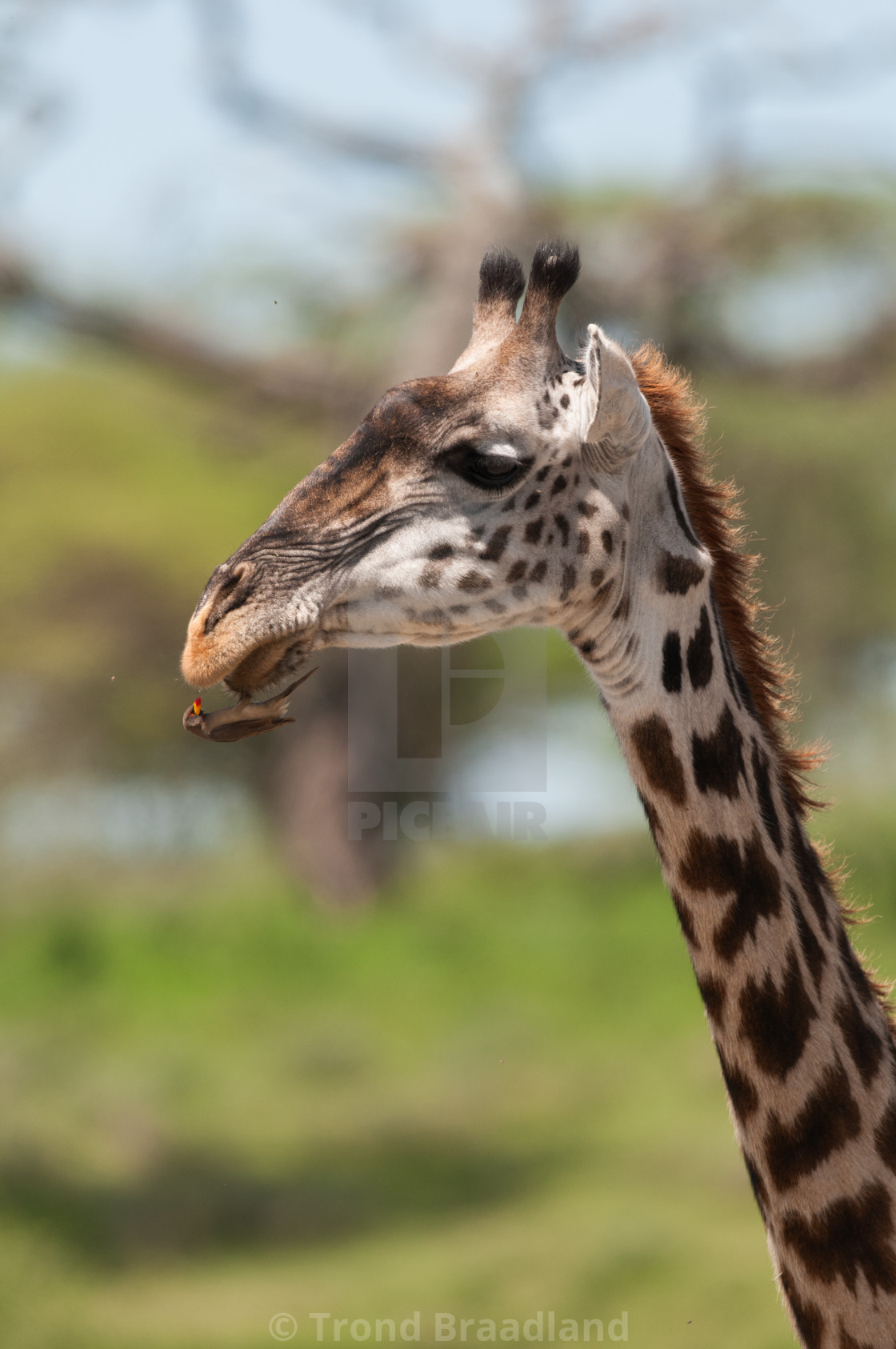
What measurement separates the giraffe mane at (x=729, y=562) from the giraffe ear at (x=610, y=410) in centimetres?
25

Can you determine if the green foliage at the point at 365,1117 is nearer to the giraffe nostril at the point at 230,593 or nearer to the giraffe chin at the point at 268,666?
the giraffe chin at the point at 268,666

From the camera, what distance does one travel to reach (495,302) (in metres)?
3.42

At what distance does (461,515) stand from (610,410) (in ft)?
1.22

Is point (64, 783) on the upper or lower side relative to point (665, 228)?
lower

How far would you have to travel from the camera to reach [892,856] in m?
13.7

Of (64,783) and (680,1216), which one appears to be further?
(64,783)

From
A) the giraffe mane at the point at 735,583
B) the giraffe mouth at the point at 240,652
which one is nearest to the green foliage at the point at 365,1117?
the giraffe mane at the point at 735,583

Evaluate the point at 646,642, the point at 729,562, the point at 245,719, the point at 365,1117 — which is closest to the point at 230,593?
the point at 245,719

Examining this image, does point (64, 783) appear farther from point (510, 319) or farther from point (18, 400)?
point (510, 319)

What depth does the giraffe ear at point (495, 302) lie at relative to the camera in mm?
3377

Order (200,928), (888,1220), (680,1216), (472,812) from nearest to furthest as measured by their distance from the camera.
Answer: (888,1220) → (680,1216) → (200,928) → (472,812)

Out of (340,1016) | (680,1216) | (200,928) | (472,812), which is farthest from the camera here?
(472,812)

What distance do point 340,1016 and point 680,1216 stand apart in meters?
4.18

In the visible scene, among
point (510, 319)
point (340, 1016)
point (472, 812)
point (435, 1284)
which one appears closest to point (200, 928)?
point (340, 1016)
